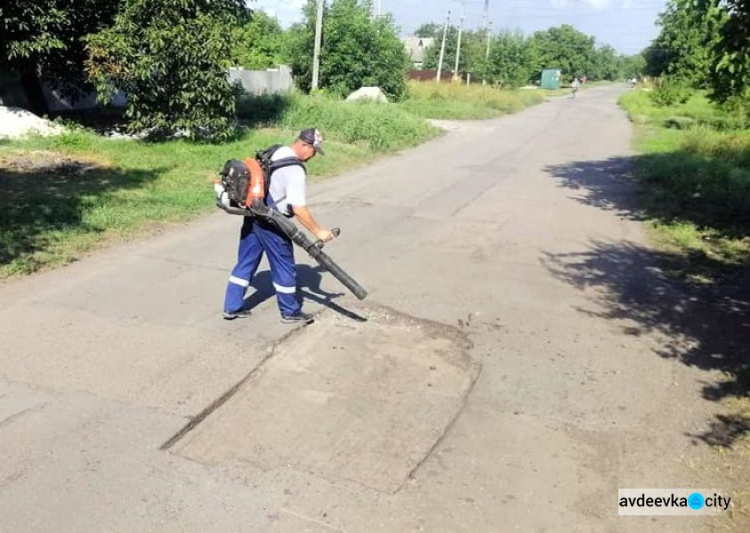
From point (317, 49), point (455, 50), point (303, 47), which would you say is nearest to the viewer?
point (317, 49)

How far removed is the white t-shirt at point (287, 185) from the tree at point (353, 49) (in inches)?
859

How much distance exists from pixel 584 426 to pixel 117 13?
41.1 feet

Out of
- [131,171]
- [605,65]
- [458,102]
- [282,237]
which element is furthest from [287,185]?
[605,65]

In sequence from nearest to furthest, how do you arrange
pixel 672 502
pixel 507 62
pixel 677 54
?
pixel 672 502 < pixel 677 54 < pixel 507 62

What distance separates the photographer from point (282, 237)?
16.4ft

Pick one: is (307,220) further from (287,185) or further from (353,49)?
(353,49)

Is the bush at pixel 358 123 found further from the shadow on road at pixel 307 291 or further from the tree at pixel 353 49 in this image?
the shadow on road at pixel 307 291

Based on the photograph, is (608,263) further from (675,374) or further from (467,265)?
(675,374)

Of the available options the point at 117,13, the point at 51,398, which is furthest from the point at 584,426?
the point at 117,13

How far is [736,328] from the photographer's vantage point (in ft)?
18.6

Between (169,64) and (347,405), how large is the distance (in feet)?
34.6

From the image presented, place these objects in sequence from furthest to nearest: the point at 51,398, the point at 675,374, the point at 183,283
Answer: the point at 183,283 < the point at 675,374 < the point at 51,398

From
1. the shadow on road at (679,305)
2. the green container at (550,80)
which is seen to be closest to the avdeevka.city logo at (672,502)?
the shadow on road at (679,305)

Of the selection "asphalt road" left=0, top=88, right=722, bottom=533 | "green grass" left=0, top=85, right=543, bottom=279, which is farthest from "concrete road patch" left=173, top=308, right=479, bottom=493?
"green grass" left=0, top=85, right=543, bottom=279
